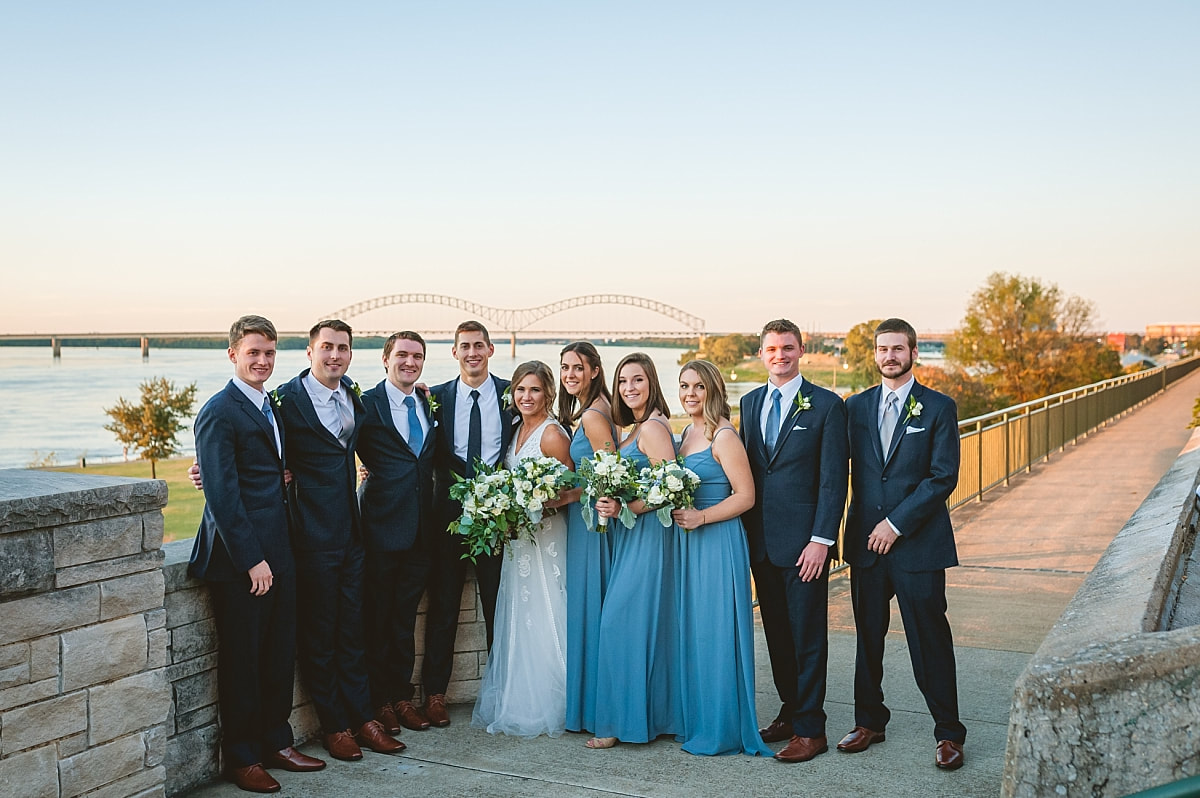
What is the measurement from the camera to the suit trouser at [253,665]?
15.1ft

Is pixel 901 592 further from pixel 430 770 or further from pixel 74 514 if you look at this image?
pixel 74 514

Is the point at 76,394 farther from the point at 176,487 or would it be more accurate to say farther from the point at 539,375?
the point at 539,375

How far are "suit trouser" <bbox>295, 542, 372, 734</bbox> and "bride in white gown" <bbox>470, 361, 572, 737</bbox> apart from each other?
2.37 ft

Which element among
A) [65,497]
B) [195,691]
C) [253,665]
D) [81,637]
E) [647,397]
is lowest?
[195,691]

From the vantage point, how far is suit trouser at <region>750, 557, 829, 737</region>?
5.04 metres

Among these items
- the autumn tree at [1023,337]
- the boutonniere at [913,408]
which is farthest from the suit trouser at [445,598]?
the autumn tree at [1023,337]

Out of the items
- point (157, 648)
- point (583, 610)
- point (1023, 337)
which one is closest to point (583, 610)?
point (583, 610)

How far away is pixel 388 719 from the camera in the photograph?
536 cm

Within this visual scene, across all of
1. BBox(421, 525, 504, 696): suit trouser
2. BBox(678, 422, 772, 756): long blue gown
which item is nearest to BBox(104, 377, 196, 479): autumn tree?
BBox(421, 525, 504, 696): suit trouser

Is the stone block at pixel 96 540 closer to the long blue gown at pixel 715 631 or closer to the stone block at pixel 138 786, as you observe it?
the stone block at pixel 138 786

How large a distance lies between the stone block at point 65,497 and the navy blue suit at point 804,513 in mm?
2844

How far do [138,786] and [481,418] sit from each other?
8.40 ft

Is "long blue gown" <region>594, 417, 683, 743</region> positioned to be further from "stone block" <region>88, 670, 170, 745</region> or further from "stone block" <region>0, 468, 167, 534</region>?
"stone block" <region>0, 468, 167, 534</region>

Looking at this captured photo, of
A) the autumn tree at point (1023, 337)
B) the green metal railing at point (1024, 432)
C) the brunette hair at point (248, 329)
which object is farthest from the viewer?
the autumn tree at point (1023, 337)
